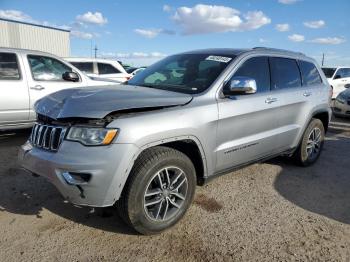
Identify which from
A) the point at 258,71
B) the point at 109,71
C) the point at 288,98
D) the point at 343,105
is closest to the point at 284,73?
the point at 288,98

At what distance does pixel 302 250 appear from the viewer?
3.16 m

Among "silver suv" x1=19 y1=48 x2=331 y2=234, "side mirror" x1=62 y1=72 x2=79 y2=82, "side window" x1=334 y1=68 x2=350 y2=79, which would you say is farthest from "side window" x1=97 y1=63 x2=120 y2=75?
"side window" x1=334 y1=68 x2=350 y2=79

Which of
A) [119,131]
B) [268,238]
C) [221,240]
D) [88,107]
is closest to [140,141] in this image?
[119,131]

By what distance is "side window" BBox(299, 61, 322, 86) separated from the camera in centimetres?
529

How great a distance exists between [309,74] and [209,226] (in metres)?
3.12

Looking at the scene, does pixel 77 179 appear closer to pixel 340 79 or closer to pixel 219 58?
pixel 219 58

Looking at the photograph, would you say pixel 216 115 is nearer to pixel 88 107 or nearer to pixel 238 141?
pixel 238 141

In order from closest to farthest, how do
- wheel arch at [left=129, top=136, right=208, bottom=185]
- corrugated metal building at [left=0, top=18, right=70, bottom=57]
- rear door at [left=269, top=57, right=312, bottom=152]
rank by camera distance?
wheel arch at [left=129, top=136, right=208, bottom=185] < rear door at [left=269, top=57, right=312, bottom=152] < corrugated metal building at [left=0, top=18, right=70, bottom=57]

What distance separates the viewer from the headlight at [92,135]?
2891 mm

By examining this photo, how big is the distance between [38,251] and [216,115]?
82.0 inches

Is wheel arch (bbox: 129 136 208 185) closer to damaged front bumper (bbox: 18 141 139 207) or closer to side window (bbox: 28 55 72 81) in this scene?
damaged front bumper (bbox: 18 141 139 207)

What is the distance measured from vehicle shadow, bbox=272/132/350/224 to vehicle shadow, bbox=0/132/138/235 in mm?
2178

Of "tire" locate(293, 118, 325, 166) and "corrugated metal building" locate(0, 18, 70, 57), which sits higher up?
"corrugated metal building" locate(0, 18, 70, 57)

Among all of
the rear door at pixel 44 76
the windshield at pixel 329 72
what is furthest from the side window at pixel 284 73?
the windshield at pixel 329 72
